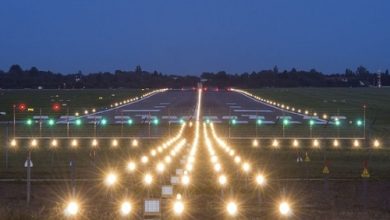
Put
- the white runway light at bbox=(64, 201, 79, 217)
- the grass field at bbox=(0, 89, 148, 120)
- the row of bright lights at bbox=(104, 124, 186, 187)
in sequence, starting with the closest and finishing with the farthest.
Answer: the white runway light at bbox=(64, 201, 79, 217)
the row of bright lights at bbox=(104, 124, 186, 187)
the grass field at bbox=(0, 89, 148, 120)

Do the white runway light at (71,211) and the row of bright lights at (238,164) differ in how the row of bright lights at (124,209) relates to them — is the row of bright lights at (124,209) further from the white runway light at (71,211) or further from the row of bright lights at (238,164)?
the row of bright lights at (238,164)

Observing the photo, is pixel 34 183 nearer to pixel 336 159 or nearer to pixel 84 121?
pixel 336 159

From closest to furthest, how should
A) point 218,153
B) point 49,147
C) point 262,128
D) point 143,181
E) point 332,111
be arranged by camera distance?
point 143,181
point 218,153
point 49,147
point 262,128
point 332,111

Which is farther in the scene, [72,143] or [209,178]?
[72,143]

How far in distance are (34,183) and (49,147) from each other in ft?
46.4

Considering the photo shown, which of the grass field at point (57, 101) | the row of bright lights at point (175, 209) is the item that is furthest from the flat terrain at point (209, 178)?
the grass field at point (57, 101)

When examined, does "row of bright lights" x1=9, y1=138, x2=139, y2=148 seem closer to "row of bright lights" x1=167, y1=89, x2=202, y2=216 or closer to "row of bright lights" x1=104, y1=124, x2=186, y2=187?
"row of bright lights" x1=104, y1=124, x2=186, y2=187

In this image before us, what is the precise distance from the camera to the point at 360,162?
3300 centimetres

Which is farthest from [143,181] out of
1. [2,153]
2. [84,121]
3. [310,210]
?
[84,121]

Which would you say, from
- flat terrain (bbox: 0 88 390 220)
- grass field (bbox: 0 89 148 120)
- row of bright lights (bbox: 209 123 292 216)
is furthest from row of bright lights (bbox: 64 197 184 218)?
grass field (bbox: 0 89 148 120)

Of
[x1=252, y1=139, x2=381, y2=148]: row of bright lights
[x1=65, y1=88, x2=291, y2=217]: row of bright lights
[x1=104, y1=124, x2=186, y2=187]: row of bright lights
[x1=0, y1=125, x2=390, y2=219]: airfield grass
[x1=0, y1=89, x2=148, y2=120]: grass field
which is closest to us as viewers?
[x1=65, y1=88, x2=291, y2=217]: row of bright lights

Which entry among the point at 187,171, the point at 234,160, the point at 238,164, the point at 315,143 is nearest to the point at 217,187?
the point at 187,171

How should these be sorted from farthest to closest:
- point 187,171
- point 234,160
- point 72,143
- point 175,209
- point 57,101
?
point 57,101, point 72,143, point 234,160, point 187,171, point 175,209

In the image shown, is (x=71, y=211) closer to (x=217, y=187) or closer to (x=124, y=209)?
(x=124, y=209)
